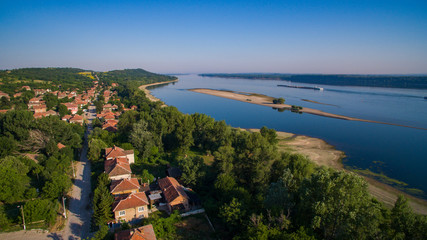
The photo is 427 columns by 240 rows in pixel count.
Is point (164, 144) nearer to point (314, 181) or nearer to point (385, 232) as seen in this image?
point (314, 181)

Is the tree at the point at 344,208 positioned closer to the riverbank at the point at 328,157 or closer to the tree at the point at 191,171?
the tree at the point at 191,171

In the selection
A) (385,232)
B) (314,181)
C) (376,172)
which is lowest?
(376,172)

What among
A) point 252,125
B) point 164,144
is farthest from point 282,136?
point 164,144

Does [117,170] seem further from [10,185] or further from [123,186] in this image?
[10,185]

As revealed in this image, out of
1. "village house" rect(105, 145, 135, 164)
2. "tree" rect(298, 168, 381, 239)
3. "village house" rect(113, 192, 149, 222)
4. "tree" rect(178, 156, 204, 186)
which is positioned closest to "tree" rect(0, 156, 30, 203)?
"village house" rect(105, 145, 135, 164)

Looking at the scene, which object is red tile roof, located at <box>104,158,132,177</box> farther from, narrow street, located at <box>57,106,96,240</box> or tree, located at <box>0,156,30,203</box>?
tree, located at <box>0,156,30,203</box>
